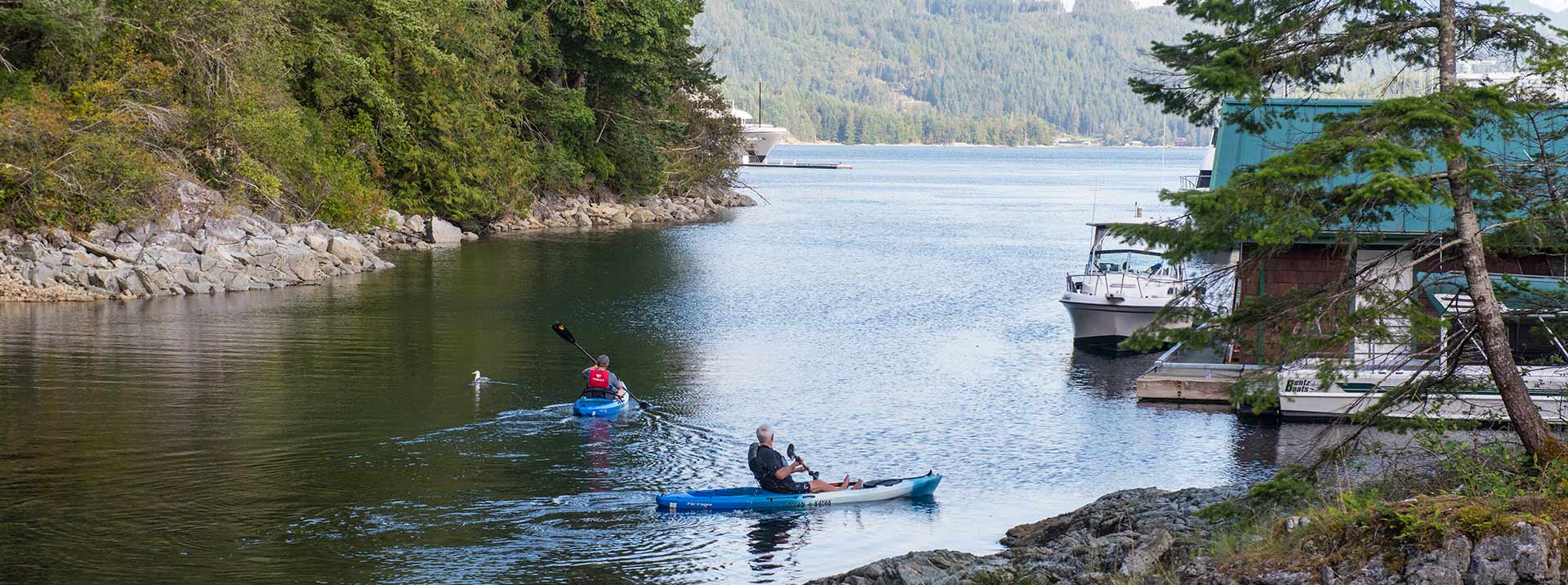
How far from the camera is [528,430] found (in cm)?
2191

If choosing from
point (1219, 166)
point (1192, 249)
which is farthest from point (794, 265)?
point (1192, 249)

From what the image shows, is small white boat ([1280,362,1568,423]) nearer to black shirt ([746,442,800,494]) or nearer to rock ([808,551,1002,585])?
black shirt ([746,442,800,494])

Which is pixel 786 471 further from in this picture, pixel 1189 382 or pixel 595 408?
pixel 1189 382

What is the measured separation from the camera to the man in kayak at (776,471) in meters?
17.7

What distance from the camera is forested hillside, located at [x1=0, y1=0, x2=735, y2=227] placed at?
37344mm

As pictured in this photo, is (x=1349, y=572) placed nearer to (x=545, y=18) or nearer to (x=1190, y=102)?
(x=1190, y=102)

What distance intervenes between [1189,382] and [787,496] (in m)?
9.92

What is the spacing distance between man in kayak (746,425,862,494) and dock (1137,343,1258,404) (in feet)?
28.7

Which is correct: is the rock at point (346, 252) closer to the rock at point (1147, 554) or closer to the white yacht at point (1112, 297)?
the white yacht at point (1112, 297)

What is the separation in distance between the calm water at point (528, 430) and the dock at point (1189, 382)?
440mm

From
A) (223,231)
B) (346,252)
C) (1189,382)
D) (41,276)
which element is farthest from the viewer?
(346,252)

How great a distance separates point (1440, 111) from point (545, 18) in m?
55.2

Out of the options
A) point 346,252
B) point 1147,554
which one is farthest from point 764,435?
point 346,252

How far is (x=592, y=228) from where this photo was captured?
67.6 m
